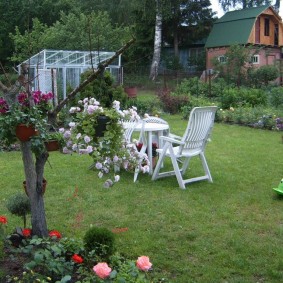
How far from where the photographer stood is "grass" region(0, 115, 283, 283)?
11.4 feet

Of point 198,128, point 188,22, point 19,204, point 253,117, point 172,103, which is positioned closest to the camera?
point 19,204

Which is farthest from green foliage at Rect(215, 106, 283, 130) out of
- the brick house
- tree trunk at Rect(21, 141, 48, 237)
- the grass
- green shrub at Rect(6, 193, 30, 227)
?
the brick house

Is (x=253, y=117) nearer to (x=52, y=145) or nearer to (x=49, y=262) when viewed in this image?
(x=52, y=145)

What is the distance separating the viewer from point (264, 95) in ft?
50.6

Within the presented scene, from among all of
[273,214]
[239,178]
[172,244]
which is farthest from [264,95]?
[172,244]

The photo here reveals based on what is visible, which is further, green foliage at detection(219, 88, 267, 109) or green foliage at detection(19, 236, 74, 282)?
green foliage at detection(219, 88, 267, 109)

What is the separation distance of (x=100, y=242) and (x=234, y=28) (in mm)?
29550

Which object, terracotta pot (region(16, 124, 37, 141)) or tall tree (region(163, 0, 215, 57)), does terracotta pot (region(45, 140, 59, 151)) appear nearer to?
terracotta pot (region(16, 124, 37, 141))

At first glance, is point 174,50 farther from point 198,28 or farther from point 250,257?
point 250,257

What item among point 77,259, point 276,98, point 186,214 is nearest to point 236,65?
point 276,98

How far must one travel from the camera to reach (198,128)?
5773 mm

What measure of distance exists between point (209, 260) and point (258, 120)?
8.64 metres

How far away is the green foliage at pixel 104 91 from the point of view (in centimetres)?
1207

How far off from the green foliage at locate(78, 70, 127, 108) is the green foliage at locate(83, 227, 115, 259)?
347 inches
